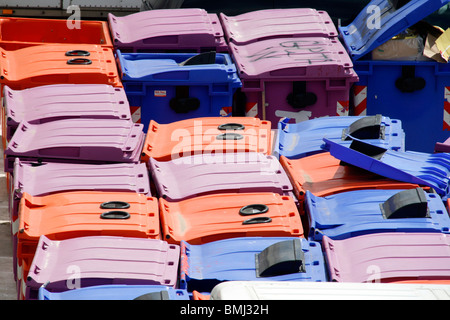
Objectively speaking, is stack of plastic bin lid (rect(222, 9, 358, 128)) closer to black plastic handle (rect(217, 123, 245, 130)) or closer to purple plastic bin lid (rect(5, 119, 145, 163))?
black plastic handle (rect(217, 123, 245, 130))

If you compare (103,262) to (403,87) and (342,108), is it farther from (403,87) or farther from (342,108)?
(403,87)

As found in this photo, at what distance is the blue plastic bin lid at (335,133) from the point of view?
7.16m

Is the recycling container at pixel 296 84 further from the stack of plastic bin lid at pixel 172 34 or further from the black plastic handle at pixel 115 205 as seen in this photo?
the black plastic handle at pixel 115 205

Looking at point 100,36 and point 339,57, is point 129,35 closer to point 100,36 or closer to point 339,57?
point 100,36

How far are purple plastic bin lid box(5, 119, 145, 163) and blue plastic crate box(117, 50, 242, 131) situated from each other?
1.11 metres

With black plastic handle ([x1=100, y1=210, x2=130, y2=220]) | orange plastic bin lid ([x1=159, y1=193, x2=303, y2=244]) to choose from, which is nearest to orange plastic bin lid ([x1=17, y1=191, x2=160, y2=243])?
black plastic handle ([x1=100, y1=210, x2=130, y2=220])

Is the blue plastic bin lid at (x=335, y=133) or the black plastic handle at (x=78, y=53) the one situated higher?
the black plastic handle at (x=78, y=53)

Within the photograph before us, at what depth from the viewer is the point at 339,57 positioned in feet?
28.7

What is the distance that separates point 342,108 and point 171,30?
176cm

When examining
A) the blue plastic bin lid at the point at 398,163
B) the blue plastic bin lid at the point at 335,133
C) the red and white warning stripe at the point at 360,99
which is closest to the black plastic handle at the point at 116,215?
the blue plastic bin lid at the point at 398,163

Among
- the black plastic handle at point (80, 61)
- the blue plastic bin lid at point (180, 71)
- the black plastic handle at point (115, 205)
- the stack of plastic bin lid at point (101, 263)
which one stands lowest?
the stack of plastic bin lid at point (101, 263)

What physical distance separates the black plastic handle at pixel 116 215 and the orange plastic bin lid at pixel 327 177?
119cm
